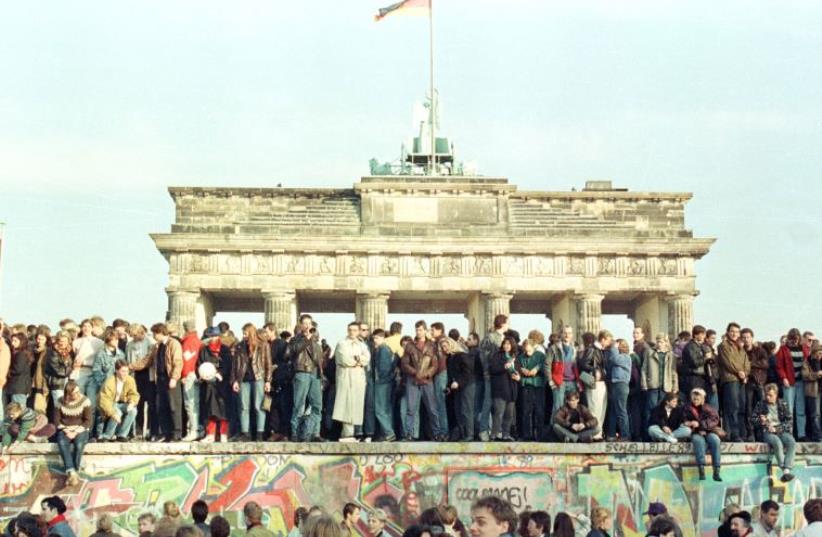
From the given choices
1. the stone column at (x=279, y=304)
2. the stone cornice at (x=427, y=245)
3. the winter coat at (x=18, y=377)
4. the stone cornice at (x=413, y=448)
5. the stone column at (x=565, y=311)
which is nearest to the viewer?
the stone cornice at (x=413, y=448)

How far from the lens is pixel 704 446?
61.8ft

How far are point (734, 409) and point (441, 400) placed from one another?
431cm

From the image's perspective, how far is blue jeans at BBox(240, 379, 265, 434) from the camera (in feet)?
63.1

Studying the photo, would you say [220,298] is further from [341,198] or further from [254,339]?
[254,339]

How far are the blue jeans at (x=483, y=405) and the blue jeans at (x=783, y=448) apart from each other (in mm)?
4006

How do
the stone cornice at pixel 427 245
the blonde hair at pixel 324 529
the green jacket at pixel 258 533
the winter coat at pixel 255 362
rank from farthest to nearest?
1. the stone cornice at pixel 427 245
2. the winter coat at pixel 255 362
3. the green jacket at pixel 258 533
4. the blonde hair at pixel 324 529

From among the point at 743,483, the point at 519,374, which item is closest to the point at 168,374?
the point at 519,374

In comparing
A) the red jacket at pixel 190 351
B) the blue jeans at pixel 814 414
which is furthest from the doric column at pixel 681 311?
the red jacket at pixel 190 351

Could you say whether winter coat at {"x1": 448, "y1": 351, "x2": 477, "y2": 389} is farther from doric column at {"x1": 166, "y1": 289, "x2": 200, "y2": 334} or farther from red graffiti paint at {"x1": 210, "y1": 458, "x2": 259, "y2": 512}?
doric column at {"x1": 166, "y1": 289, "x2": 200, "y2": 334}

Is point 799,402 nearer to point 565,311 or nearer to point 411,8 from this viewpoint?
point 411,8

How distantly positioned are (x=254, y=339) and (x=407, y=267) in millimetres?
35327

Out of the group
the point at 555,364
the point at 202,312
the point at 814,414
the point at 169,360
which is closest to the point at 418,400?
the point at 555,364

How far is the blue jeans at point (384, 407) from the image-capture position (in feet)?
63.8

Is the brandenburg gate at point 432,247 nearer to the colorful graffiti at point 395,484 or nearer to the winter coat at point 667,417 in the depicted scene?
the winter coat at point 667,417
